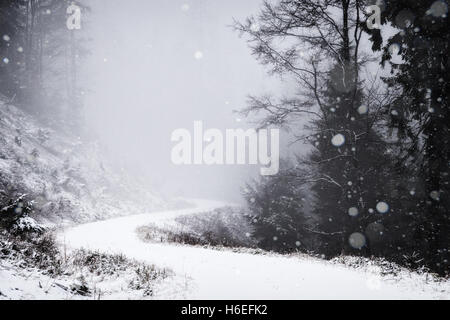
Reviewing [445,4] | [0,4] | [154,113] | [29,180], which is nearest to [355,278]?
[445,4]

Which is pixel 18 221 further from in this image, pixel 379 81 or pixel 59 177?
pixel 59 177

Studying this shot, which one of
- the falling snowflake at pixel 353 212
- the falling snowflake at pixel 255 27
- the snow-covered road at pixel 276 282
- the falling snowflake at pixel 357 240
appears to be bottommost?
the snow-covered road at pixel 276 282

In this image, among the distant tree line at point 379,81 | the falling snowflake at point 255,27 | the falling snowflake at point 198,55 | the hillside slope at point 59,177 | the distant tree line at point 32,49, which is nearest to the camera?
the distant tree line at point 379,81

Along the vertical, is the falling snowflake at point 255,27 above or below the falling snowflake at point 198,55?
below

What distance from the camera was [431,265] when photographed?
806 centimetres

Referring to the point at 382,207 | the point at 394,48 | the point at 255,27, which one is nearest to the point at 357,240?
the point at 382,207

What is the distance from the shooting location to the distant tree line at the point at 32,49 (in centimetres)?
2512

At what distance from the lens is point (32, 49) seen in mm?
31141

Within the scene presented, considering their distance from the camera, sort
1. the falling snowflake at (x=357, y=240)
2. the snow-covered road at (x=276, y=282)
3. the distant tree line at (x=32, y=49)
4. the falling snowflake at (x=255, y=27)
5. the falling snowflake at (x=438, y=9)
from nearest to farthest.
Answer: the snow-covered road at (x=276, y=282) < the falling snowflake at (x=438, y=9) < the falling snowflake at (x=357, y=240) < the falling snowflake at (x=255, y=27) < the distant tree line at (x=32, y=49)

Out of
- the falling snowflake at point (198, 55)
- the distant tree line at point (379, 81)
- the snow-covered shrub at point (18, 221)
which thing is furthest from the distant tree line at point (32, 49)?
the falling snowflake at point (198, 55)

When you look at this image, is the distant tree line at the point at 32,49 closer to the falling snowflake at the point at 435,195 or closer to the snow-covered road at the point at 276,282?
the snow-covered road at the point at 276,282

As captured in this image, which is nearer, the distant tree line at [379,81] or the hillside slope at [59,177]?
the distant tree line at [379,81]

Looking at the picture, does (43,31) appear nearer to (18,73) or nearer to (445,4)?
(18,73)

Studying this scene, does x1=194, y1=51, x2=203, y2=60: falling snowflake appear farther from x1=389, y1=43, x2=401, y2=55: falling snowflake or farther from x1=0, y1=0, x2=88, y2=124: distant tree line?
x1=389, y1=43, x2=401, y2=55: falling snowflake
